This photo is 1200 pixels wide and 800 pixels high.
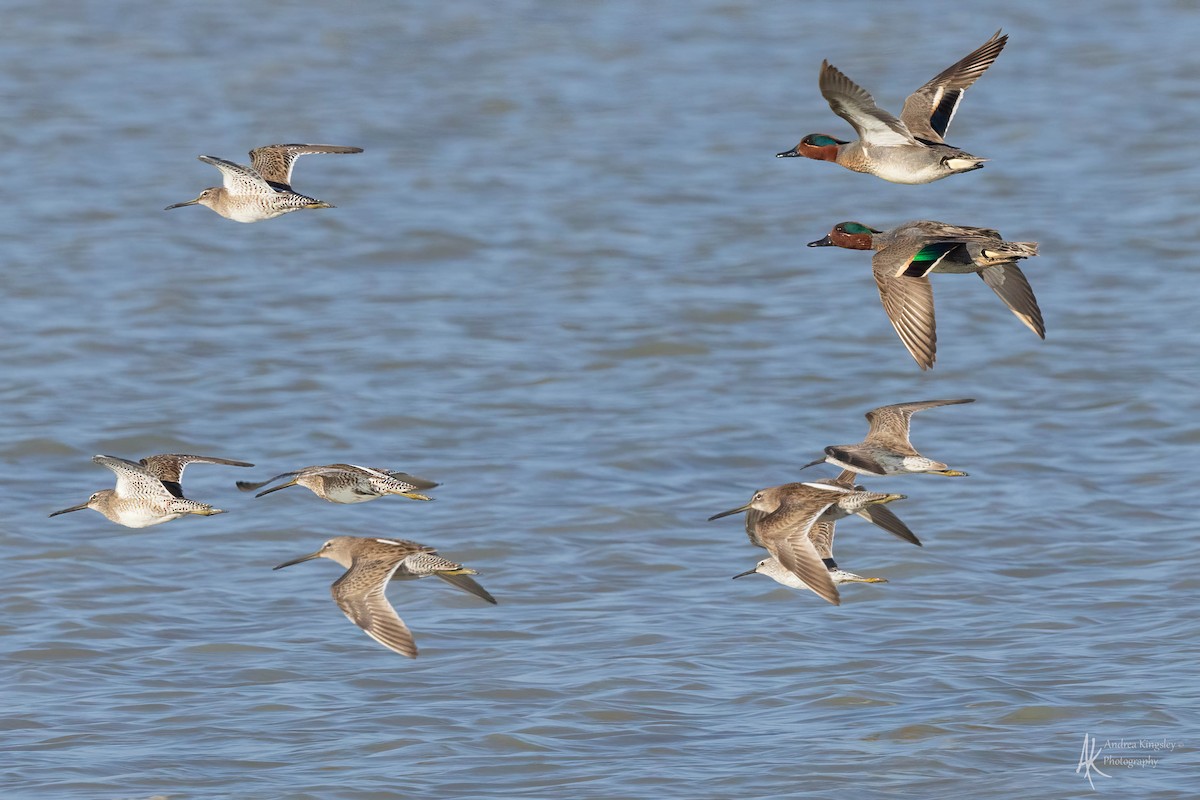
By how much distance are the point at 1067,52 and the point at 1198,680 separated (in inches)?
795

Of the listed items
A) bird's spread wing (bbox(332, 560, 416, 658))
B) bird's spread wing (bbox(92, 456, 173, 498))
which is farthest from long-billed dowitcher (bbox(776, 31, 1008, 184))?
bird's spread wing (bbox(92, 456, 173, 498))

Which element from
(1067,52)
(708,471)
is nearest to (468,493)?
(708,471)

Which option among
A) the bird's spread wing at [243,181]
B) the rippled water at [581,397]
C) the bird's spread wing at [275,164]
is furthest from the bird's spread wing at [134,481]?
the bird's spread wing at [275,164]

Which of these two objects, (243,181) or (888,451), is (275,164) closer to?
(243,181)

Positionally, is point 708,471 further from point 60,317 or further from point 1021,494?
point 60,317

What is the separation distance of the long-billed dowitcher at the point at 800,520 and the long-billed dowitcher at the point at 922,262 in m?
0.82

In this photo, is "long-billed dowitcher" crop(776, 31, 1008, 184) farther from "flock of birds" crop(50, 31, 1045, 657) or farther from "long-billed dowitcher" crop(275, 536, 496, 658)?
"long-billed dowitcher" crop(275, 536, 496, 658)

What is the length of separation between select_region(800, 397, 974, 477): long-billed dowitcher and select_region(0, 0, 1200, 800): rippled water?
1.71 m

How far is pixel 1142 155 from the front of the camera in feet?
83.3


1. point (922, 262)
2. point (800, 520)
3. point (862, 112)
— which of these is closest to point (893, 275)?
point (922, 262)

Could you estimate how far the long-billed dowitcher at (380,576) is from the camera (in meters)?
8.69

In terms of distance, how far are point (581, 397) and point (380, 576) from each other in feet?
28.1

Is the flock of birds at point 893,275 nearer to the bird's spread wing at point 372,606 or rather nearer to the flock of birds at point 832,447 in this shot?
the flock of birds at point 832,447

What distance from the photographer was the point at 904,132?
10602mm
